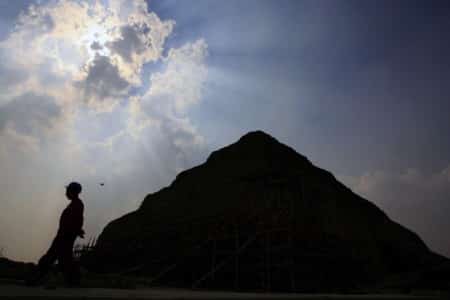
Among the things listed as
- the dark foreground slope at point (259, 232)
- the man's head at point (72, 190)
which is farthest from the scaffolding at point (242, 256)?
the man's head at point (72, 190)

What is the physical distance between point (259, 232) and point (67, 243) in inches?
310

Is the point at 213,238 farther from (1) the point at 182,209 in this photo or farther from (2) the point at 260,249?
(1) the point at 182,209

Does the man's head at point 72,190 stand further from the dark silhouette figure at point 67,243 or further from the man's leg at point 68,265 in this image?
the man's leg at point 68,265

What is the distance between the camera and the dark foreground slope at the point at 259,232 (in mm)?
13586

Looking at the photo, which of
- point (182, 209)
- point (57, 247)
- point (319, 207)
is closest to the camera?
point (57, 247)

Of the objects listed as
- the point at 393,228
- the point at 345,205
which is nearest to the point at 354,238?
the point at 345,205

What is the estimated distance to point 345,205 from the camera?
1030 inches

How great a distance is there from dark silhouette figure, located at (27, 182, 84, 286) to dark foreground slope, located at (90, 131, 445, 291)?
6269mm

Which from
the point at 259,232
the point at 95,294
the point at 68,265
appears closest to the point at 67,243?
the point at 68,265

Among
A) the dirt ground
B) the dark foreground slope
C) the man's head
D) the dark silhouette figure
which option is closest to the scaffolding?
the dark foreground slope

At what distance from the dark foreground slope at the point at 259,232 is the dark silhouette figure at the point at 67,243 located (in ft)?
20.6

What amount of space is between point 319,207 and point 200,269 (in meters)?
10.6

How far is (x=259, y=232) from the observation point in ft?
42.8

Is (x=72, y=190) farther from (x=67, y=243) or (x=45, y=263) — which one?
(x=45, y=263)
